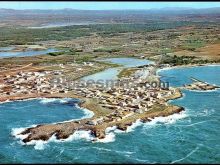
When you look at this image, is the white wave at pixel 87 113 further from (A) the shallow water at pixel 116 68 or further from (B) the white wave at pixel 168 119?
(A) the shallow water at pixel 116 68

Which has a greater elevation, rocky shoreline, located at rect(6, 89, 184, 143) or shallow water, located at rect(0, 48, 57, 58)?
rocky shoreline, located at rect(6, 89, 184, 143)

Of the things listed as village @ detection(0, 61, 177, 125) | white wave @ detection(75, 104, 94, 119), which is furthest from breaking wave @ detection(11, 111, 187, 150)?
white wave @ detection(75, 104, 94, 119)

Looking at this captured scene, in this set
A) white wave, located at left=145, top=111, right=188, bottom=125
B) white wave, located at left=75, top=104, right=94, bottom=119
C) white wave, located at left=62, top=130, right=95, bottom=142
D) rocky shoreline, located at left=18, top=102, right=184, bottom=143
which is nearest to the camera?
white wave, located at left=62, top=130, right=95, bottom=142

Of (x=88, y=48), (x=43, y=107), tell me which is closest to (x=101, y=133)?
(x=43, y=107)

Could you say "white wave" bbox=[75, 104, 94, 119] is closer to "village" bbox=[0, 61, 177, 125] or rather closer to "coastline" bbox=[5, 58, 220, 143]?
"coastline" bbox=[5, 58, 220, 143]

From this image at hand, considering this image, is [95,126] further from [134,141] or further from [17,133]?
[17,133]

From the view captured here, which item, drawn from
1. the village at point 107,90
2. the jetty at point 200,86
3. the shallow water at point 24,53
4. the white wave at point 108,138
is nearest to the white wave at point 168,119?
the village at point 107,90

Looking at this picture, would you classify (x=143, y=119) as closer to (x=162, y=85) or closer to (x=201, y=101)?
(x=201, y=101)

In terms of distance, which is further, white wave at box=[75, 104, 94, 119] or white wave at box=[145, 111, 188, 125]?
white wave at box=[75, 104, 94, 119]
